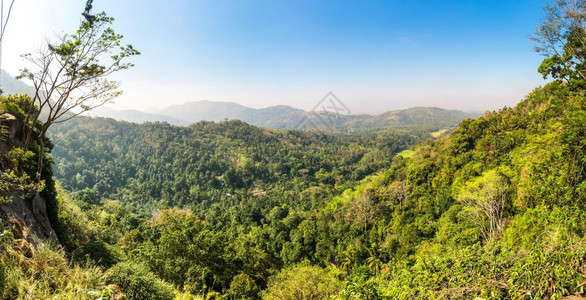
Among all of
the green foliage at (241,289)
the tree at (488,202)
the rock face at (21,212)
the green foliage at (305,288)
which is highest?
the rock face at (21,212)

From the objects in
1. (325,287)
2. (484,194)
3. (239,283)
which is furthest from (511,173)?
(239,283)

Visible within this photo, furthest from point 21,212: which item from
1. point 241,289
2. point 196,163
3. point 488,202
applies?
point 196,163

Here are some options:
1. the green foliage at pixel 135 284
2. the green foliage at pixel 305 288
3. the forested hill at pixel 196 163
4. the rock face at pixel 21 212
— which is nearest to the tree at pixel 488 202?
the green foliage at pixel 305 288

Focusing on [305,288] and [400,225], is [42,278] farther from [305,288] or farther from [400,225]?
[400,225]

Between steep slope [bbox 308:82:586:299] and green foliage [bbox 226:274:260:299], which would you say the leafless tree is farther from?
green foliage [bbox 226:274:260:299]

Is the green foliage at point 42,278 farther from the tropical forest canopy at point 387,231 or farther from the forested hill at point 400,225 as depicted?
the forested hill at point 400,225

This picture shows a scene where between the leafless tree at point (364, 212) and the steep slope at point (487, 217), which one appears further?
the leafless tree at point (364, 212)

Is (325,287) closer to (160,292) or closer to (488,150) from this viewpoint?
(160,292)
